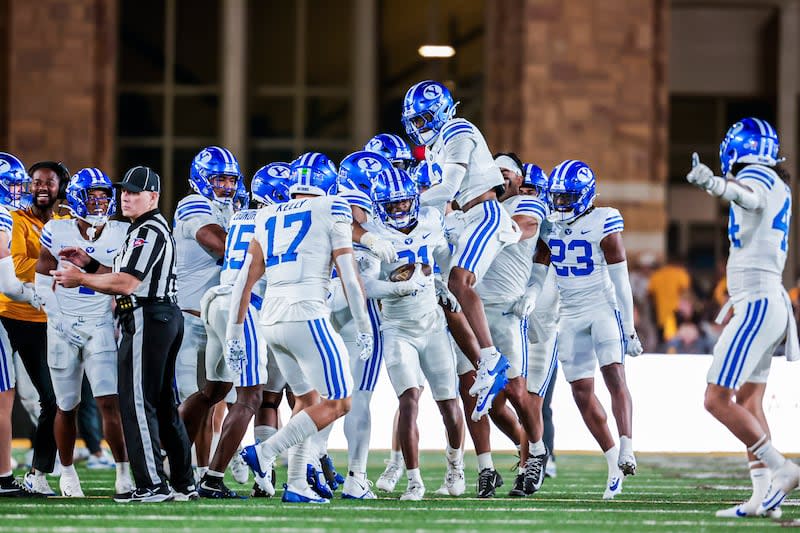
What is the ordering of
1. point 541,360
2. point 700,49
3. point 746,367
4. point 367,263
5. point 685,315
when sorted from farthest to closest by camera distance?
1. point 700,49
2. point 685,315
3. point 541,360
4. point 367,263
5. point 746,367

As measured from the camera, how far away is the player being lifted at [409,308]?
8836mm

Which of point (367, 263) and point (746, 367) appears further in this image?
point (367, 263)

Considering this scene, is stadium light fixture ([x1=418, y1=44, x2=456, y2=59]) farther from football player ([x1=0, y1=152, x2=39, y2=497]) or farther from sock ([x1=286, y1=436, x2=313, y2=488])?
sock ([x1=286, y1=436, x2=313, y2=488])

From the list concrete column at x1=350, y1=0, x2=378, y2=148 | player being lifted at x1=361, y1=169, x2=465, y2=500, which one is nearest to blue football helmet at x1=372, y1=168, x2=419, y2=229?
player being lifted at x1=361, y1=169, x2=465, y2=500

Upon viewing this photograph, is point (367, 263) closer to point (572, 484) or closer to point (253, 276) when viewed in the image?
point (253, 276)

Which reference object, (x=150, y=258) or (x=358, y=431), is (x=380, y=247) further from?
(x=150, y=258)

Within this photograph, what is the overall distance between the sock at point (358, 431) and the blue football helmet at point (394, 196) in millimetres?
1076

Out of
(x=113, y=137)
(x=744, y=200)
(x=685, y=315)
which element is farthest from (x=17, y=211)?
(x=113, y=137)

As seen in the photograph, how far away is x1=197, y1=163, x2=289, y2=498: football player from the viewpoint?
8.90m

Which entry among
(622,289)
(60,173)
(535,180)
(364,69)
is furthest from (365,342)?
(364,69)

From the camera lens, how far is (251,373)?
9047 mm

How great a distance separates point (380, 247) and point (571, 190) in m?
1.55

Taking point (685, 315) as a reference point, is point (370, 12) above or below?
above

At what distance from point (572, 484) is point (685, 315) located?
7817mm
